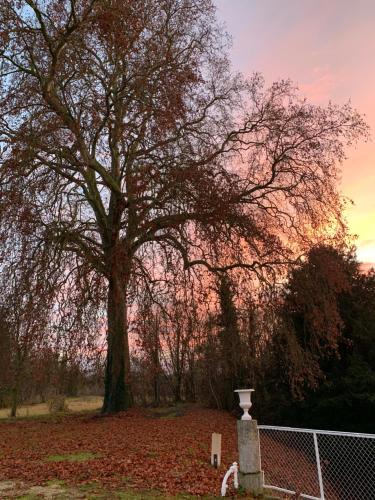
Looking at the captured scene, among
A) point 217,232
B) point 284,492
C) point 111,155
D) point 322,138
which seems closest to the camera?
point 284,492

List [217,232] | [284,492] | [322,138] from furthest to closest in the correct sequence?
[322,138] < [217,232] < [284,492]

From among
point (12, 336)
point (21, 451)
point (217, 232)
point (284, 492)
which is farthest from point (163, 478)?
point (217, 232)

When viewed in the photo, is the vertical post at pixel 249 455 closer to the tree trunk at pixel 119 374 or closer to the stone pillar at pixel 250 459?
the stone pillar at pixel 250 459

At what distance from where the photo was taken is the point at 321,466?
39.7 ft

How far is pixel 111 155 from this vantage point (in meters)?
17.5

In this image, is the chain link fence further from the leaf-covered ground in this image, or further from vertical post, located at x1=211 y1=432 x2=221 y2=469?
vertical post, located at x1=211 y1=432 x2=221 y2=469

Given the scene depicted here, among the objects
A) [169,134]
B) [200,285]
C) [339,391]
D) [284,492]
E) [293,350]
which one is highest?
[169,134]

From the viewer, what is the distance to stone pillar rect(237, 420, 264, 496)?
22.7ft

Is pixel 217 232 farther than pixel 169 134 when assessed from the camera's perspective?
No

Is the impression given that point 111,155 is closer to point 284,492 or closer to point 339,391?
point 339,391

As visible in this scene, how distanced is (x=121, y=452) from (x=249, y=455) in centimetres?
352

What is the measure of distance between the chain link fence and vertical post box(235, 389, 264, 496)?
1.74 metres

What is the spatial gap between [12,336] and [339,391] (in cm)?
1085

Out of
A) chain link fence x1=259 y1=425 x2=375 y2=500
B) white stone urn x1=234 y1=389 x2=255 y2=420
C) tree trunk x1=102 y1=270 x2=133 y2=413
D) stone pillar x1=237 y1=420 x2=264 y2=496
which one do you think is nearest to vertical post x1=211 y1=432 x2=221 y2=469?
chain link fence x1=259 y1=425 x2=375 y2=500
